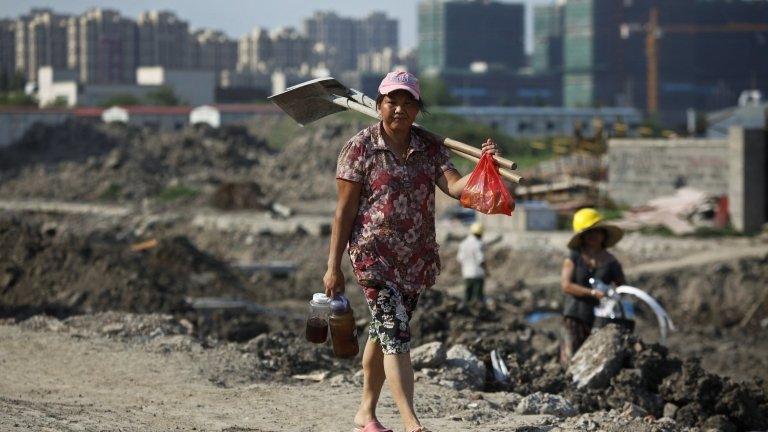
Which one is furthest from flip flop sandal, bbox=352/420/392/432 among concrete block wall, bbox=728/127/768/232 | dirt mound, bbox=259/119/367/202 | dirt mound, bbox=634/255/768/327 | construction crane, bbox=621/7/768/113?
construction crane, bbox=621/7/768/113

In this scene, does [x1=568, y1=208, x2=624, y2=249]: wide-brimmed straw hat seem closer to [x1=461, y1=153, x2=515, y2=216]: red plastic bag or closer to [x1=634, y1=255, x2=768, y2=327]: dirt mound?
[x1=461, y1=153, x2=515, y2=216]: red plastic bag

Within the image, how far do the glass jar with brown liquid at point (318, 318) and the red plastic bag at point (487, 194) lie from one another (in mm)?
871

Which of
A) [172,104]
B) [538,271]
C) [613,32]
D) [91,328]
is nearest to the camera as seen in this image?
[91,328]

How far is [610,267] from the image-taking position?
1121 cm

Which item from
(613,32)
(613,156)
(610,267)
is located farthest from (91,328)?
(613,32)

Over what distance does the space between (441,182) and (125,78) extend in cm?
18109

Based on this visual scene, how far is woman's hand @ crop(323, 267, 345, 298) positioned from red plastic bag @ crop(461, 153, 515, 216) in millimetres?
696

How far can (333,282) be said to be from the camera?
295 inches

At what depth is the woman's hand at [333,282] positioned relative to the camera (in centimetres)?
745

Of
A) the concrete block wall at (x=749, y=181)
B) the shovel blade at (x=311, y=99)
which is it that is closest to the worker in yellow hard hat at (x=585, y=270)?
the shovel blade at (x=311, y=99)

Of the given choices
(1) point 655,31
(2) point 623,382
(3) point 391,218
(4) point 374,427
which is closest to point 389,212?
(3) point 391,218

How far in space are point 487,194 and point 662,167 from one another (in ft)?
99.1

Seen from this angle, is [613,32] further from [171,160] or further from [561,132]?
[171,160]

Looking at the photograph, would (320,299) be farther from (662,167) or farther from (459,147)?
(662,167)
